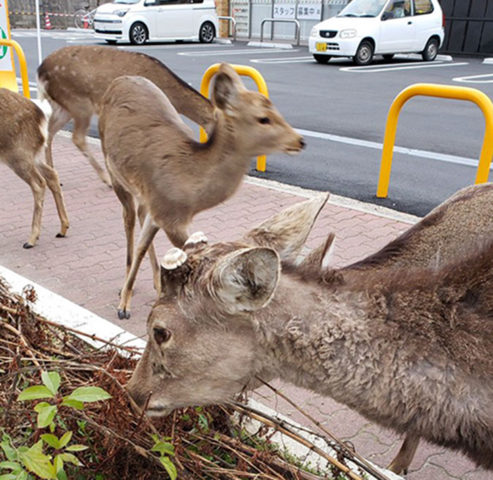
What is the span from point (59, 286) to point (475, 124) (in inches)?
379

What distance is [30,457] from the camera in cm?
208

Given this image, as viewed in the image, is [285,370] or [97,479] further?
[97,479]

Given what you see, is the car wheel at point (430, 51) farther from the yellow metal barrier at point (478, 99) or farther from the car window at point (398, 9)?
the yellow metal barrier at point (478, 99)

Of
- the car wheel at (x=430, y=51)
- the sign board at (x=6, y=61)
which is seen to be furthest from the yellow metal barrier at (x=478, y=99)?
the car wheel at (x=430, y=51)

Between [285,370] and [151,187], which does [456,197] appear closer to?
[285,370]

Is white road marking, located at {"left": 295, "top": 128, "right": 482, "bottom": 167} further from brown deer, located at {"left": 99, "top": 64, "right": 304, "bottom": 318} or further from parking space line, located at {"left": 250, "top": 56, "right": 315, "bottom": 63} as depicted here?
parking space line, located at {"left": 250, "top": 56, "right": 315, "bottom": 63}

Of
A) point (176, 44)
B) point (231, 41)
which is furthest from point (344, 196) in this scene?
point (231, 41)

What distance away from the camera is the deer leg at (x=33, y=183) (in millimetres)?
6191

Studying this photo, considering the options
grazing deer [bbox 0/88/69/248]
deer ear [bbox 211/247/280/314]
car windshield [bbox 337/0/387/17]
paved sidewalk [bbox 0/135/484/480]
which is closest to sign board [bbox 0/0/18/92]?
paved sidewalk [bbox 0/135/484/480]

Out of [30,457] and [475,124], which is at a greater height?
[30,457]

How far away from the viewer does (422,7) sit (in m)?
21.3

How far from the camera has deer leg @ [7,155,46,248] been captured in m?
6.19

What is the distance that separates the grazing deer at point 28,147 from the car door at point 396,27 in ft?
54.1

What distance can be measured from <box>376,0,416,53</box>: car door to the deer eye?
19.9m
